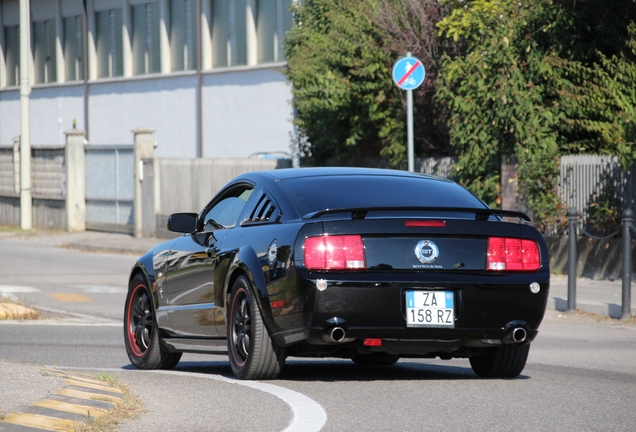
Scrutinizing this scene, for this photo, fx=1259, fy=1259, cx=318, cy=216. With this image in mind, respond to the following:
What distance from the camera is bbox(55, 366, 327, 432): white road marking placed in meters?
6.46

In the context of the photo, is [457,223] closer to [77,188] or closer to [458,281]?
[458,281]

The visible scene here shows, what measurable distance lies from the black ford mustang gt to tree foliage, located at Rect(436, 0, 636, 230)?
1169 cm

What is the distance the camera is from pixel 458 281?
777 centimetres

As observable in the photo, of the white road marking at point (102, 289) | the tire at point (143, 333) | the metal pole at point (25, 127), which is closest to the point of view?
the tire at point (143, 333)

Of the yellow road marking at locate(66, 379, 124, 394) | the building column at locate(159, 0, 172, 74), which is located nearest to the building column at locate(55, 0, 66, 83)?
the building column at locate(159, 0, 172, 74)

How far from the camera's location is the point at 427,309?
7742 millimetres

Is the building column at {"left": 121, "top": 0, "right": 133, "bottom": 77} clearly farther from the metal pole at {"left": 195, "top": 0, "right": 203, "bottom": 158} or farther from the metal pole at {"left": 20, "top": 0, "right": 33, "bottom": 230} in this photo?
the metal pole at {"left": 20, "top": 0, "right": 33, "bottom": 230}

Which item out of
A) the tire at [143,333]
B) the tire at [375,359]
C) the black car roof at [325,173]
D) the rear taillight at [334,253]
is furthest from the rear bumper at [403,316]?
the tire at [143,333]

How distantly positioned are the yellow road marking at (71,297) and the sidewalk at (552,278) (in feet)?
20.8

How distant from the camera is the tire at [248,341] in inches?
315

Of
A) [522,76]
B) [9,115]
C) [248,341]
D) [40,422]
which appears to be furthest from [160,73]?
[40,422]

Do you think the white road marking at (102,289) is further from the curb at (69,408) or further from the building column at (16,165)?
the building column at (16,165)

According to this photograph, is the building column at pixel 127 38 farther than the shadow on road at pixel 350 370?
Yes

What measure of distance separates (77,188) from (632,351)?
86.0 feet
